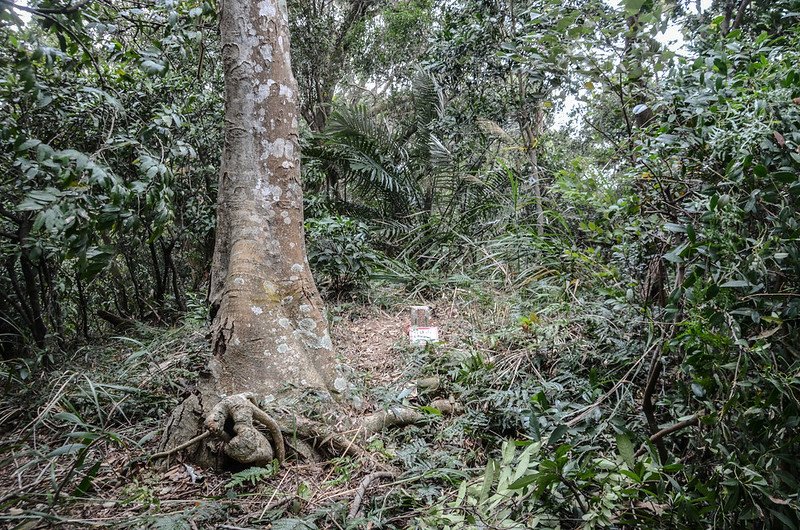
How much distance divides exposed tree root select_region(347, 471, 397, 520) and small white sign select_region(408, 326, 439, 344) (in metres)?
1.30

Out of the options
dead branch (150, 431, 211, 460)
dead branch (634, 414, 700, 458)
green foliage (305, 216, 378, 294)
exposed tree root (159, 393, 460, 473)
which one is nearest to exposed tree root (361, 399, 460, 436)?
exposed tree root (159, 393, 460, 473)

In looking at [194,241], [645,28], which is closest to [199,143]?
[194,241]

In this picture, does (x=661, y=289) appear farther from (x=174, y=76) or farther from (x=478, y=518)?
(x=174, y=76)

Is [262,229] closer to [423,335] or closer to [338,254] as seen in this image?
[423,335]

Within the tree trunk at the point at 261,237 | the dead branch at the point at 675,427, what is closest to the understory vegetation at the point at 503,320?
the dead branch at the point at 675,427

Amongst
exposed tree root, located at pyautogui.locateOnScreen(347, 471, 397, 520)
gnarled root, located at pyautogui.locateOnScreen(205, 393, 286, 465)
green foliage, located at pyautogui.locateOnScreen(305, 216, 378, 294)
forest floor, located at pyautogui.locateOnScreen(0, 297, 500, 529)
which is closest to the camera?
forest floor, located at pyautogui.locateOnScreen(0, 297, 500, 529)

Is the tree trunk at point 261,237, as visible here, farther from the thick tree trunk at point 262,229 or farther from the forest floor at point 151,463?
the forest floor at point 151,463

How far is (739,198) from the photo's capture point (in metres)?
1.57

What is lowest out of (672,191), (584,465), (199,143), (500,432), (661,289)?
(500,432)

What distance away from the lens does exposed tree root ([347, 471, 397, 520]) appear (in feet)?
5.75

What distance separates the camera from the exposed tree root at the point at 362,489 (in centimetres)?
175

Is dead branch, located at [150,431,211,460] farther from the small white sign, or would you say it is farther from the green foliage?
the green foliage

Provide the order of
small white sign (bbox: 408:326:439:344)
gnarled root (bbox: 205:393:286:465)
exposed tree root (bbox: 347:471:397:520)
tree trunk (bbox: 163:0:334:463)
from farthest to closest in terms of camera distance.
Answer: small white sign (bbox: 408:326:439:344) → tree trunk (bbox: 163:0:334:463) → gnarled root (bbox: 205:393:286:465) → exposed tree root (bbox: 347:471:397:520)

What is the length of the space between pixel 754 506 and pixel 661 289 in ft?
3.16
